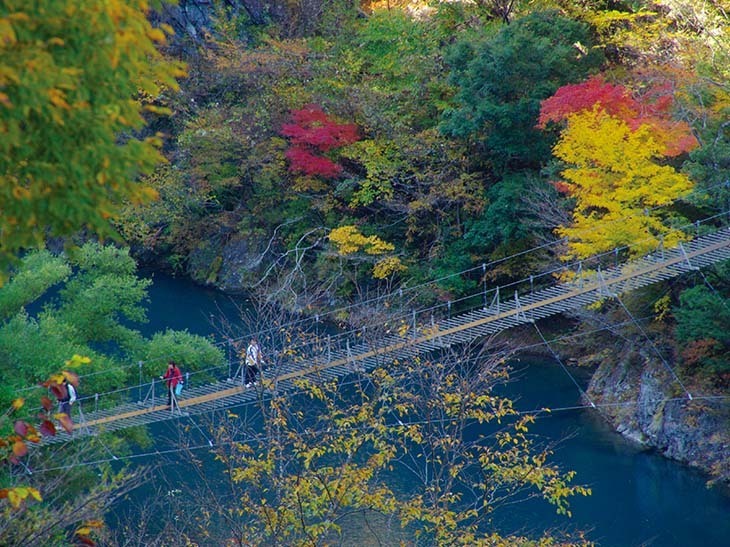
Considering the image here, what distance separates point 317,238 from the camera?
22.8 meters

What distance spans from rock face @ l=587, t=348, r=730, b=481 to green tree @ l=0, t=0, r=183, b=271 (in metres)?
12.1

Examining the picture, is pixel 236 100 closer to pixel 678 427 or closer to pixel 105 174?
pixel 678 427

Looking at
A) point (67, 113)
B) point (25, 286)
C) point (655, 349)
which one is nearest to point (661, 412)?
point (655, 349)

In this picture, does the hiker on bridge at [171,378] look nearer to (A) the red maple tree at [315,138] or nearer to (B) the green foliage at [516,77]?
(B) the green foliage at [516,77]

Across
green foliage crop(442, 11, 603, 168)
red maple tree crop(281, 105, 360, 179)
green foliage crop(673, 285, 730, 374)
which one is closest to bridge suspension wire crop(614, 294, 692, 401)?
green foliage crop(673, 285, 730, 374)

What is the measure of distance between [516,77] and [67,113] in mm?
15997

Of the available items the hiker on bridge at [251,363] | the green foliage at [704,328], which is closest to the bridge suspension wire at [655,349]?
the green foliage at [704,328]

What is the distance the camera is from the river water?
508 inches

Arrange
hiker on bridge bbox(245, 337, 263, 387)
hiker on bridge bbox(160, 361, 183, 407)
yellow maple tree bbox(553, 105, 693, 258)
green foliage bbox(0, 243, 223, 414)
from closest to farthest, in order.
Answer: hiker on bridge bbox(245, 337, 263, 387), green foliage bbox(0, 243, 223, 414), hiker on bridge bbox(160, 361, 183, 407), yellow maple tree bbox(553, 105, 693, 258)

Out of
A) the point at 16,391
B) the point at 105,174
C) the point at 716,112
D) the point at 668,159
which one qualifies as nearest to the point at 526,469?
the point at 105,174

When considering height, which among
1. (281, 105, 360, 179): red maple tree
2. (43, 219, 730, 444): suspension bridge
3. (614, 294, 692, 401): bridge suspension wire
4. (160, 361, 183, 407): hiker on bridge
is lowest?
(614, 294, 692, 401): bridge suspension wire

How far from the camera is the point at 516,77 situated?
61.3 ft

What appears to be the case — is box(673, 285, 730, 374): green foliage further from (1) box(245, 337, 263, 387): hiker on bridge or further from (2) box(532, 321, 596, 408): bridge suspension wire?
(1) box(245, 337, 263, 387): hiker on bridge

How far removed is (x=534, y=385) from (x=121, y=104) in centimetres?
1508
